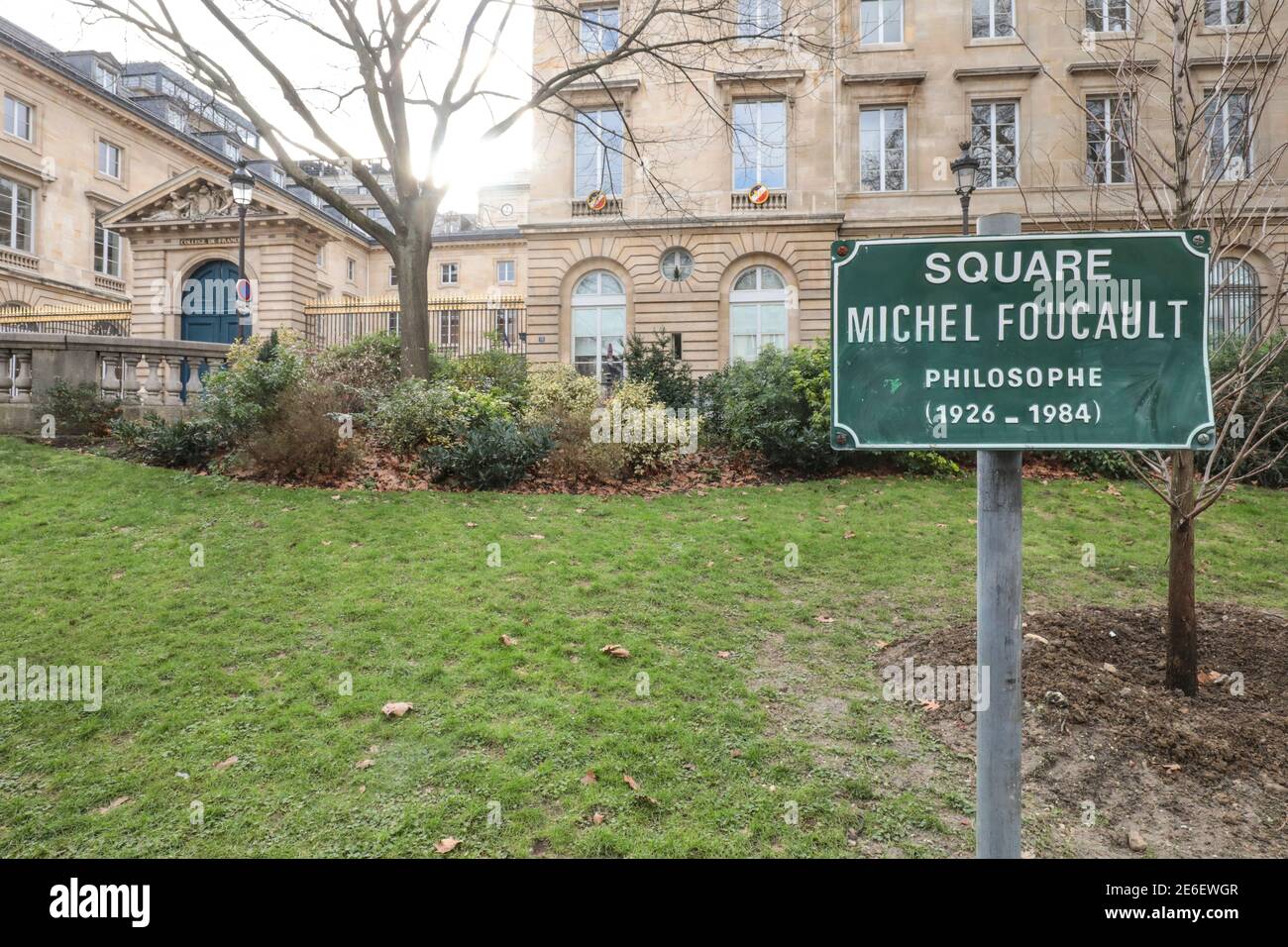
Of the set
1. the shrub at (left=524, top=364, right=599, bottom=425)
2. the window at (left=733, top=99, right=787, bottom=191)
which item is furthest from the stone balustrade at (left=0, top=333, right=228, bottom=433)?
the window at (left=733, top=99, right=787, bottom=191)

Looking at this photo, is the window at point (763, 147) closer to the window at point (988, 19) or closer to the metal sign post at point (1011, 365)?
the window at point (988, 19)

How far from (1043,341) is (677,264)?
2419cm

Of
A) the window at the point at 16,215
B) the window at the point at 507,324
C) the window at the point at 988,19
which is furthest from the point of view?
the window at the point at 16,215

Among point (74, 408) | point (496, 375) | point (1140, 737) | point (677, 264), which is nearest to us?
point (1140, 737)

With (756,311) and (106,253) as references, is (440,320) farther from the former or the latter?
(106,253)

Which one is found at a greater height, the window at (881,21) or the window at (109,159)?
the window at (109,159)

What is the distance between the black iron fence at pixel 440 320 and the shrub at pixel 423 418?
13246mm

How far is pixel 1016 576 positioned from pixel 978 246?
3.19ft

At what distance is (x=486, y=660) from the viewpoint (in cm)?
517

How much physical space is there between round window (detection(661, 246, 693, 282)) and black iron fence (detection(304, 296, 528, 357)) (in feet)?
17.6

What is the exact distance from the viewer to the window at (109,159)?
37.5 meters

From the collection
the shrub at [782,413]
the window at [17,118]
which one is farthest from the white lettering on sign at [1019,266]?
the window at [17,118]

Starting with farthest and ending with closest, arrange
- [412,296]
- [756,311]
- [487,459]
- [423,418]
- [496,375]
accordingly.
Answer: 1. [756,311]
2. [496,375]
3. [412,296]
4. [423,418]
5. [487,459]

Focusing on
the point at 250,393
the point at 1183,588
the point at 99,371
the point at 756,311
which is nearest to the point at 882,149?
the point at 756,311
